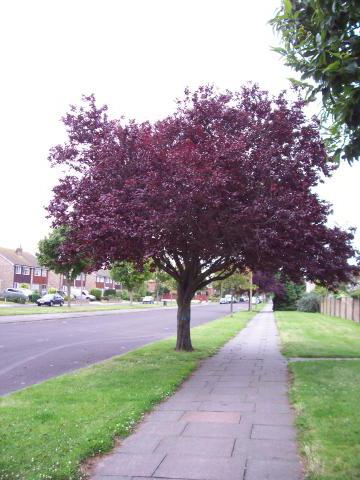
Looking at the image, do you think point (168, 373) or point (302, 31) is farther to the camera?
point (168, 373)

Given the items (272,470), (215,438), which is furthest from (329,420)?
(272,470)

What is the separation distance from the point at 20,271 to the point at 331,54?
83276mm

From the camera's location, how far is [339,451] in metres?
5.25

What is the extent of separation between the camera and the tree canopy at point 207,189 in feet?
34.7

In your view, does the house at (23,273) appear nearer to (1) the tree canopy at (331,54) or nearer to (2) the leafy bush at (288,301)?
(2) the leafy bush at (288,301)

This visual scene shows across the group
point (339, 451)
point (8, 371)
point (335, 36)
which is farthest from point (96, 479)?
point (8, 371)

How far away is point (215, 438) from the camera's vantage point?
19.1 ft

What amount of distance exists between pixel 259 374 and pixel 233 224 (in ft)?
9.96

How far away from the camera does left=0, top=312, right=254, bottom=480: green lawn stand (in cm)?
488

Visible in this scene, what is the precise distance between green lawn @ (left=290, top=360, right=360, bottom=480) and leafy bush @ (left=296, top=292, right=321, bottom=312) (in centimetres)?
4178

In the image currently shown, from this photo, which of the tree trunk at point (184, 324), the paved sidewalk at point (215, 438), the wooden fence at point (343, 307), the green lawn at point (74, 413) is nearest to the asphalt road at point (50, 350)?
the green lawn at point (74, 413)

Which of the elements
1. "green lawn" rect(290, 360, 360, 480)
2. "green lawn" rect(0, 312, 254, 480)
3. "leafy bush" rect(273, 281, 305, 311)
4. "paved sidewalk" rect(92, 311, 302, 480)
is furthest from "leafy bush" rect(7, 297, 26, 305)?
"paved sidewalk" rect(92, 311, 302, 480)

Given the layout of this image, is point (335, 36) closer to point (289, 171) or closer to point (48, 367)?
point (289, 171)

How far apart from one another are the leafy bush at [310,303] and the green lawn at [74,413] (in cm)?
4178
